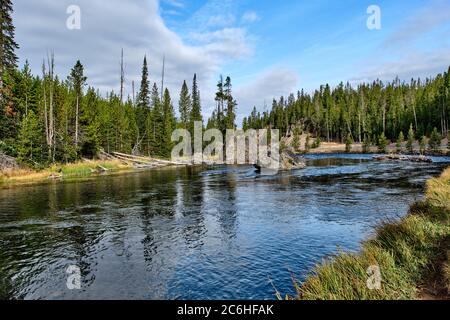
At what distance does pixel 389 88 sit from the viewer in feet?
474

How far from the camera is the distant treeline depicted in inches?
4281

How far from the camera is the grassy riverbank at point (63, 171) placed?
40.8 metres

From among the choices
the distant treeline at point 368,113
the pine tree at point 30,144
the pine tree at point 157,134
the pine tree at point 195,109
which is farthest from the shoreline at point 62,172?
the distant treeline at point 368,113

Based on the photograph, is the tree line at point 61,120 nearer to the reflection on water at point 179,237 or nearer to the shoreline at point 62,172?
the shoreline at point 62,172

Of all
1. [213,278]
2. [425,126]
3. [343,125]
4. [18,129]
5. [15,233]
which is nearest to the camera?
[213,278]

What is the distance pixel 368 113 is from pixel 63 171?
409 feet

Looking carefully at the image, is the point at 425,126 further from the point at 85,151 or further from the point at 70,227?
the point at 70,227

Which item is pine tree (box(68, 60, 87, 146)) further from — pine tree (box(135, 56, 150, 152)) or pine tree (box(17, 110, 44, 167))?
pine tree (box(135, 56, 150, 152))

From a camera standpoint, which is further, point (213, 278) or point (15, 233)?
point (15, 233)

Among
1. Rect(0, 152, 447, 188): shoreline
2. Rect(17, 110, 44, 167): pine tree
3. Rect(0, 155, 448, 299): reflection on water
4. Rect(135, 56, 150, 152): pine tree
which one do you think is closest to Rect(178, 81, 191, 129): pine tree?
Rect(135, 56, 150, 152): pine tree

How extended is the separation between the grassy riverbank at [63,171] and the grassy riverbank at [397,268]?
41.0m

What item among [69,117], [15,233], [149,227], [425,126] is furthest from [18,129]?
[425,126]
